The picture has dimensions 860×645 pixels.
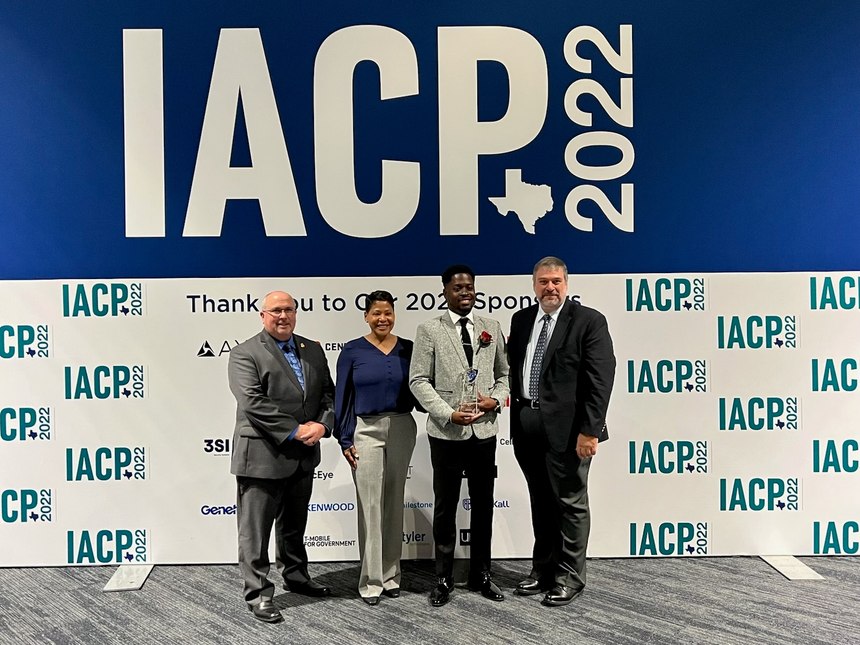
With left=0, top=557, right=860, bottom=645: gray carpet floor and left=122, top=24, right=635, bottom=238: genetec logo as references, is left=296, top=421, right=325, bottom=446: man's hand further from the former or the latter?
left=122, top=24, right=635, bottom=238: genetec logo

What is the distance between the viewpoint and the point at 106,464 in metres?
3.94

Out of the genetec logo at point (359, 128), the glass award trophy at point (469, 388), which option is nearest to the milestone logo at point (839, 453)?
the genetec logo at point (359, 128)

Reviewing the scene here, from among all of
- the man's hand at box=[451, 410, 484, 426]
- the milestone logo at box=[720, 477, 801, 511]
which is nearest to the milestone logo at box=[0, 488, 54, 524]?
the man's hand at box=[451, 410, 484, 426]

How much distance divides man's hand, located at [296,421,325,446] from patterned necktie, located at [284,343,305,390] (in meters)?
0.19

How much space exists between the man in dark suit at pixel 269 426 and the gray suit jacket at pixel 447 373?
0.52m

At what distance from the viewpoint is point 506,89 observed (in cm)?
399

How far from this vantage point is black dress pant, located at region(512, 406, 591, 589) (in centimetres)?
331

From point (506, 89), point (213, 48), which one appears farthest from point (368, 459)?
point (213, 48)

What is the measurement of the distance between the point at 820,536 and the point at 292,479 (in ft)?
10.4

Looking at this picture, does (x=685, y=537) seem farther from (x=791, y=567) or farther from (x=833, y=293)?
(x=833, y=293)

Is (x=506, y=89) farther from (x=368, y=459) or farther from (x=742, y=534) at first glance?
(x=742, y=534)

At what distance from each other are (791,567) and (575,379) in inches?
73.7

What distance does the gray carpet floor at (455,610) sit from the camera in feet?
9.95

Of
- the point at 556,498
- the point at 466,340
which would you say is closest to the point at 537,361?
the point at 466,340
